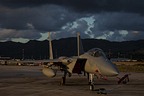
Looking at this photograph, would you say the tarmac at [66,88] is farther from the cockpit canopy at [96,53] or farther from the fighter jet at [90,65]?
the cockpit canopy at [96,53]

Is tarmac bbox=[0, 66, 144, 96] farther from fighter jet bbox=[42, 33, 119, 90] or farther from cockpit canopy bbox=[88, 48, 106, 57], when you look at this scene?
cockpit canopy bbox=[88, 48, 106, 57]

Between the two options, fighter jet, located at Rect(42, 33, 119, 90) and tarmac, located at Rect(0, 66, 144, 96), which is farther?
fighter jet, located at Rect(42, 33, 119, 90)

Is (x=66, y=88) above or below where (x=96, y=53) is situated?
below

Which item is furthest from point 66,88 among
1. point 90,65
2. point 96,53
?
point 96,53

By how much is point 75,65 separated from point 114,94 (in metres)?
5.64

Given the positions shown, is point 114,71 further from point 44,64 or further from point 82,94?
point 44,64

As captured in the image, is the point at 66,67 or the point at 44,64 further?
the point at 44,64

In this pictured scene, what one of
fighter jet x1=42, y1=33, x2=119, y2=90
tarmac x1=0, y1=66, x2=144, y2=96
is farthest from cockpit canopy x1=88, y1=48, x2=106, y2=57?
tarmac x1=0, y1=66, x2=144, y2=96

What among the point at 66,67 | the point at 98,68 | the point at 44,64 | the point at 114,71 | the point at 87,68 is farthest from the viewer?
the point at 44,64

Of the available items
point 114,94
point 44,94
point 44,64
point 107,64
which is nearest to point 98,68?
point 107,64

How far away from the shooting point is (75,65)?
2183cm

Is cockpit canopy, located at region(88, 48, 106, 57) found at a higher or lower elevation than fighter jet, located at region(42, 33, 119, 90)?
higher

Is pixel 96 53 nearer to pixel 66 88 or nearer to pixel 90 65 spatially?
pixel 90 65

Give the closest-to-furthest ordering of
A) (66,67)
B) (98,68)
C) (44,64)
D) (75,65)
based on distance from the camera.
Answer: (98,68)
(75,65)
(66,67)
(44,64)
